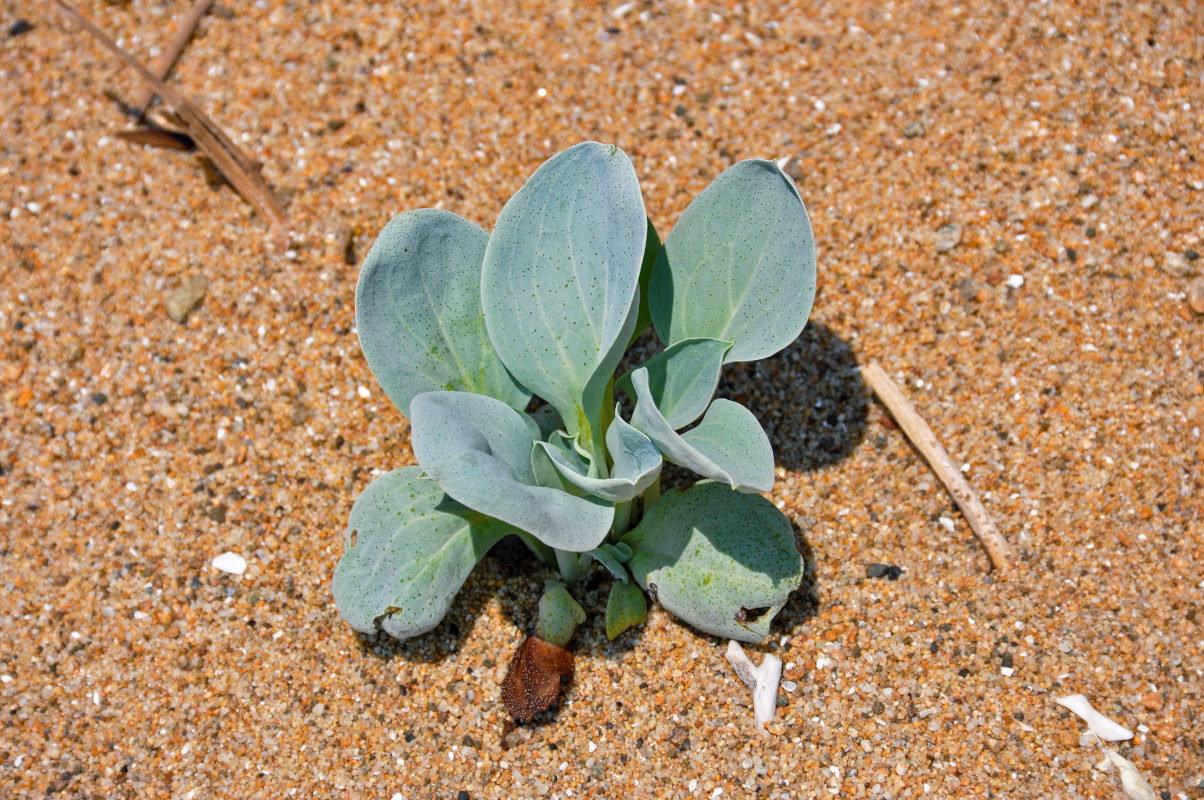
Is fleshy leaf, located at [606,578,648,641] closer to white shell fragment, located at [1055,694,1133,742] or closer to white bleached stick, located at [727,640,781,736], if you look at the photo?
white bleached stick, located at [727,640,781,736]

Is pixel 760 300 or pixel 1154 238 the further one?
pixel 1154 238

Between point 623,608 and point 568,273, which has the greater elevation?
point 568,273

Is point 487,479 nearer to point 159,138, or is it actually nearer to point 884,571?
point 884,571

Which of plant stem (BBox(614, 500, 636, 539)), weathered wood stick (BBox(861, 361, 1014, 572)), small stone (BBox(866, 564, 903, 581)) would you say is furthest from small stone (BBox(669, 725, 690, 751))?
weathered wood stick (BBox(861, 361, 1014, 572))

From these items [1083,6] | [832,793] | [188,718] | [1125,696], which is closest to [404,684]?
[188,718]

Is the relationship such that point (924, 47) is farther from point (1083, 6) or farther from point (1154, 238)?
point (1154, 238)

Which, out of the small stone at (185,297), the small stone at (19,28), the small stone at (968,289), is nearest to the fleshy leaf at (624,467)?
the small stone at (968,289)

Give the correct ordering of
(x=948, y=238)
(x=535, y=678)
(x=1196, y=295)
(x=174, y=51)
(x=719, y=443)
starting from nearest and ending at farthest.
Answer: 1. (x=719, y=443)
2. (x=535, y=678)
3. (x=1196, y=295)
4. (x=948, y=238)
5. (x=174, y=51)

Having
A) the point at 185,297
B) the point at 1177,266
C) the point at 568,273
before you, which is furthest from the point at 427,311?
the point at 1177,266
